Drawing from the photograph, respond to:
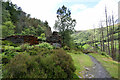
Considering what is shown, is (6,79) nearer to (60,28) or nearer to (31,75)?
(31,75)

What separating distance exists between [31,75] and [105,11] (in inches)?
860

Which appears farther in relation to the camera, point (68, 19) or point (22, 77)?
point (68, 19)

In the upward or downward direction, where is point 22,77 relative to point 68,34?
downward

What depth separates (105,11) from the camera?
1709 centimetres

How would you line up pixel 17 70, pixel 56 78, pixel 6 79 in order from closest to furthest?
pixel 6 79 < pixel 17 70 < pixel 56 78

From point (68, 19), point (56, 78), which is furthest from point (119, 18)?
point (56, 78)

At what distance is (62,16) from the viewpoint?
18969 millimetres

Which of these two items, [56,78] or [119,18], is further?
[119,18]

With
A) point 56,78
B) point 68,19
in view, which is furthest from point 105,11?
point 56,78

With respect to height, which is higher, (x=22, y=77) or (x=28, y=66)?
(x=28, y=66)

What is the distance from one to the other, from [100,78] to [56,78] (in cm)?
370

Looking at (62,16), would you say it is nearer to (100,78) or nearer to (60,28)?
(60,28)

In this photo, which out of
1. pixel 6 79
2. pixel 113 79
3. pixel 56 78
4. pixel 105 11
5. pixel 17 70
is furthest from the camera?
pixel 105 11

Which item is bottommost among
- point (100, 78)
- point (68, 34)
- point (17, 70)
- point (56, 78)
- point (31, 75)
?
point (100, 78)
